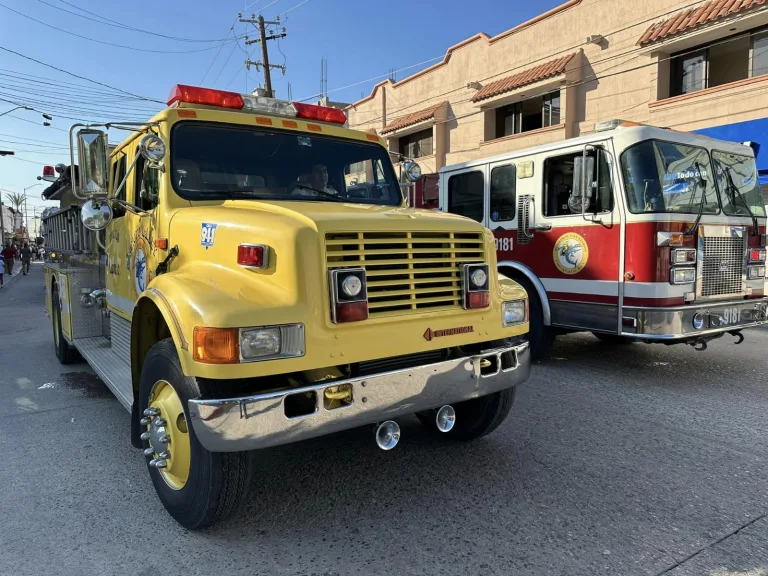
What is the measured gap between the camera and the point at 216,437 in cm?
244

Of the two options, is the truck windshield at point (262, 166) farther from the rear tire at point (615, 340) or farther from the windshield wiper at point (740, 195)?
the rear tire at point (615, 340)

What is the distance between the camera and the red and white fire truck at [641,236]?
5340mm

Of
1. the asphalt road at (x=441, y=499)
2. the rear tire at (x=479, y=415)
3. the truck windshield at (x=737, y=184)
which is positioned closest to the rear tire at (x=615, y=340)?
the truck windshield at (x=737, y=184)

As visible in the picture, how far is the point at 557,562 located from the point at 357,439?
181 centimetres

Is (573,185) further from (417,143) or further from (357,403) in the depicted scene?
(417,143)

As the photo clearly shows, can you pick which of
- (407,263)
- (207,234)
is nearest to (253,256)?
(207,234)

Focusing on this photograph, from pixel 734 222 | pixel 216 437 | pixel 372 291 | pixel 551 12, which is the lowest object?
pixel 216 437

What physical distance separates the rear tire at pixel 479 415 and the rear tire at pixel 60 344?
4.74 meters

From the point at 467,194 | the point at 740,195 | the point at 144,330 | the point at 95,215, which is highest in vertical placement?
the point at 467,194

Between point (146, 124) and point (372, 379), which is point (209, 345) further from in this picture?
point (146, 124)

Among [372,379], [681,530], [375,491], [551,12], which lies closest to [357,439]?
[375,491]

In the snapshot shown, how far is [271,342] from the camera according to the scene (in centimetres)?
254

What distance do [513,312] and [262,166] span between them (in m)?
1.96

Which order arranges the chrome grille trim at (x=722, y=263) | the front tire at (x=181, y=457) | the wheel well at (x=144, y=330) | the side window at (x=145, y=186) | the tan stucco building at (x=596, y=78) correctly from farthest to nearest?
the tan stucco building at (x=596, y=78) < the chrome grille trim at (x=722, y=263) < the side window at (x=145, y=186) < the wheel well at (x=144, y=330) < the front tire at (x=181, y=457)
